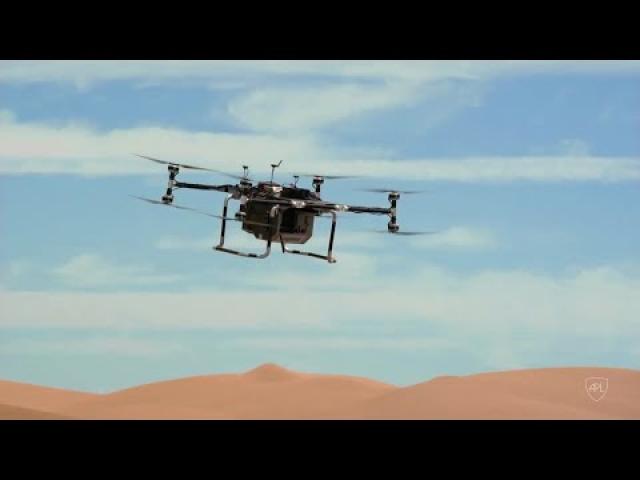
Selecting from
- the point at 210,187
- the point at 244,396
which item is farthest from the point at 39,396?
the point at 210,187

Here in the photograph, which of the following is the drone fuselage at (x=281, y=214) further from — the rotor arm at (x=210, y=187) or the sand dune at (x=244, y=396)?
the sand dune at (x=244, y=396)

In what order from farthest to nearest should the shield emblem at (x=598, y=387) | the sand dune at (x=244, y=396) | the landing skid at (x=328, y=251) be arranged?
1. the sand dune at (x=244, y=396)
2. the shield emblem at (x=598, y=387)
3. the landing skid at (x=328, y=251)

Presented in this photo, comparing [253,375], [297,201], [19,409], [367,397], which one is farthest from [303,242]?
[253,375]

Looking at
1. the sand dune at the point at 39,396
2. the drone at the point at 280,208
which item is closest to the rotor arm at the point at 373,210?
the drone at the point at 280,208

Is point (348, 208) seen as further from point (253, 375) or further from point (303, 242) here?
point (253, 375)

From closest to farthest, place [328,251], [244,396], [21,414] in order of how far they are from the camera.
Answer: [328,251] → [21,414] → [244,396]

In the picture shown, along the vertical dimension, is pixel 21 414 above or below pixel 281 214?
below

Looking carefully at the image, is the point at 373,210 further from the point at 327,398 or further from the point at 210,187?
the point at 327,398

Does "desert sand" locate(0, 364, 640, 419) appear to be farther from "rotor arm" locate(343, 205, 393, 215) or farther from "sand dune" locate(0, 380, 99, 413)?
"rotor arm" locate(343, 205, 393, 215)
